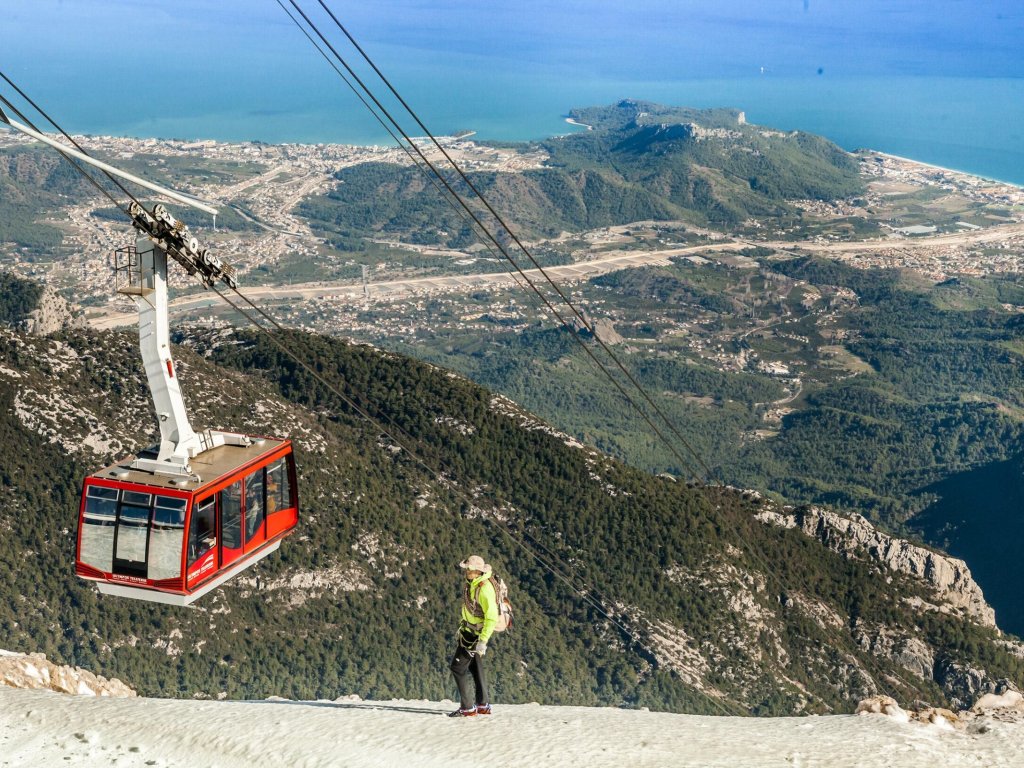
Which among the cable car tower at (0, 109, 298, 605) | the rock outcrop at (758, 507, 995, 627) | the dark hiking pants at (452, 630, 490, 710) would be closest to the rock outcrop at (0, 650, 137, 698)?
the cable car tower at (0, 109, 298, 605)

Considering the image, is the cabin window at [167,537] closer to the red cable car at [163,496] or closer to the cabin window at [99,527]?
the red cable car at [163,496]

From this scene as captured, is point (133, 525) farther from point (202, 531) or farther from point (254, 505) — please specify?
point (254, 505)

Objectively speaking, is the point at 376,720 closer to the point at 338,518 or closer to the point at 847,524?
the point at 338,518

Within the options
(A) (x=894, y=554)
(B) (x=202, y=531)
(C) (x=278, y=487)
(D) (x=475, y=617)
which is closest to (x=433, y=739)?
(D) (x=475, y=617)

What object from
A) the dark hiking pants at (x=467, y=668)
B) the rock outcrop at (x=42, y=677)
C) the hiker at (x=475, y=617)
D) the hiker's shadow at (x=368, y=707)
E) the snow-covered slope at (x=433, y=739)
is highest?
the hiker at (x=475, y=617)

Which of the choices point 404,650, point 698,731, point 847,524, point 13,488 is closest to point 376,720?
point 698,731

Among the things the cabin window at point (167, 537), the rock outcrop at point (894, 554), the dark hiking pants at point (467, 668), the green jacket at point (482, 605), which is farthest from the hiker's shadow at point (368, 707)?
the rock outcrop at point (894, 554)

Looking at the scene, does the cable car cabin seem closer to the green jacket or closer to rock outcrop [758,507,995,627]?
the green jacket
